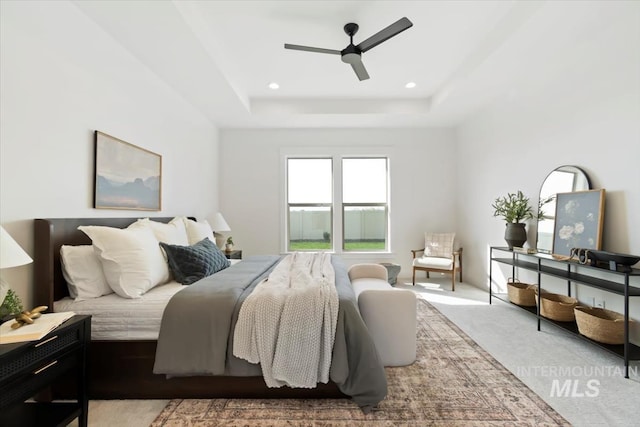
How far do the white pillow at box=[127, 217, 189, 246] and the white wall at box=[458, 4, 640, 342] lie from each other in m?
3.97

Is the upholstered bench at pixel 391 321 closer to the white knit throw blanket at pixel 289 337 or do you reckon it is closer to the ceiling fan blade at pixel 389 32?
the white knit throw blanket at pixel 289 337

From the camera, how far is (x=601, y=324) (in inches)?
90.4

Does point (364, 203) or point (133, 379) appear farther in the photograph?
point (364, 203)

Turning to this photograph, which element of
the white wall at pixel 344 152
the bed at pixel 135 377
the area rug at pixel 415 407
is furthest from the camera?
the white wall at pixel 344 152

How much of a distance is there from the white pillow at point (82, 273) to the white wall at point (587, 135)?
163 inches

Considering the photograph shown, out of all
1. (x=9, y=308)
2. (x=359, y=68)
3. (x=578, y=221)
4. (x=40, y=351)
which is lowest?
(x=40, y=351)

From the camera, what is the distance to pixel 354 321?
178 cm

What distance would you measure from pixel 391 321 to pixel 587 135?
8.57 ft

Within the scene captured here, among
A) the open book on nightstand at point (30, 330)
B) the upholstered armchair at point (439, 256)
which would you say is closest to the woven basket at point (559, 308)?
the upholstered armchair at point (439, 256)

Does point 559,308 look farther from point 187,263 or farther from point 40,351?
point 40,351

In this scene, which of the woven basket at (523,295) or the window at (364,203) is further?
the window at (364,203)

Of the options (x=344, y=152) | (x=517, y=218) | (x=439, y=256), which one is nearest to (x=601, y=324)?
(x=517, y=218)

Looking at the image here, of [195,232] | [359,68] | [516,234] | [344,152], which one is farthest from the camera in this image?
[344,152]

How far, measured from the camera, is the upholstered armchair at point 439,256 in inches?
178
